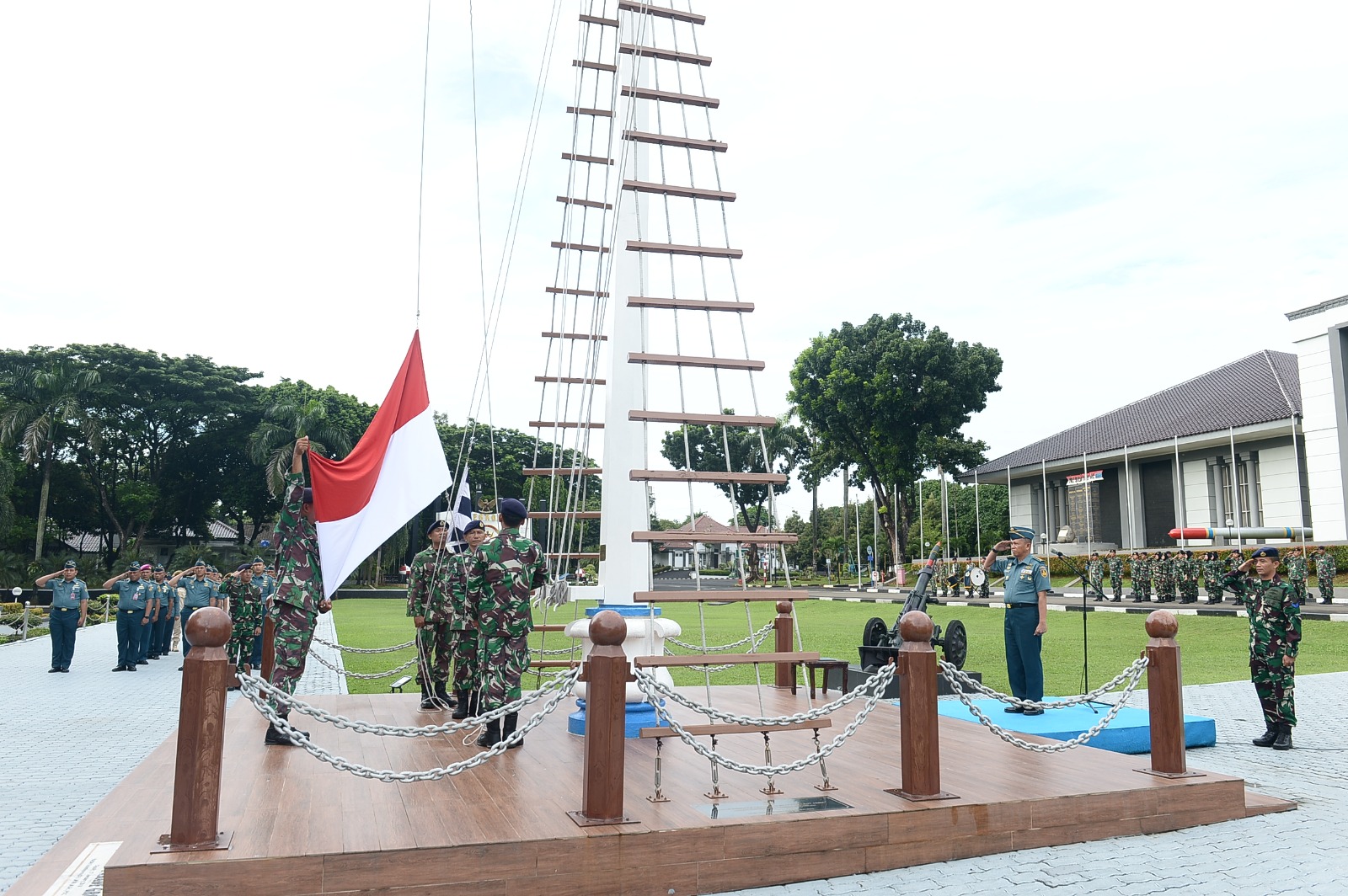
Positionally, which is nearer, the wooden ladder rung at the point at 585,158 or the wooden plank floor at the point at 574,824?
the wooden plank floor at the point at 574,824

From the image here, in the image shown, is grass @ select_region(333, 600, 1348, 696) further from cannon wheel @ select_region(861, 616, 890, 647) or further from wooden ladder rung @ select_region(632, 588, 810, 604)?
wooden ladder rung @ select_region(632, 588, 810, 604)

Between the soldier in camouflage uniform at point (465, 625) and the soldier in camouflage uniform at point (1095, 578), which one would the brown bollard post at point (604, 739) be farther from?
the soldier in camouflage uniform at point (1095, 578)

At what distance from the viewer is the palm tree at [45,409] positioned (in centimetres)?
3931

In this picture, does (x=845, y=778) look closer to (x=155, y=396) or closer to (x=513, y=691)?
(x=513, y=691)

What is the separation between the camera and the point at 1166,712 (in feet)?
19.6

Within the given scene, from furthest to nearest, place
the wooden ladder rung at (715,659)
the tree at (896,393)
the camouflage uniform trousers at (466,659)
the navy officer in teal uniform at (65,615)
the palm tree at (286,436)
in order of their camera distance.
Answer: the palm tree at (286,436) < the tree at (896,393) < the navy officer in teal uniform at (65,615) < the camouflage uniform trousers at (466,659) < the wooden ladder rung at (715,659)

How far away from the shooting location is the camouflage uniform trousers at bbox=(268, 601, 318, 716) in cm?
696

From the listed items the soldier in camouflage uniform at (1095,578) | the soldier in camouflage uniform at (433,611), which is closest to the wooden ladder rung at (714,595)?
the soldier in camouflage uniform at (433,611)

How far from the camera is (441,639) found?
29.9 feet

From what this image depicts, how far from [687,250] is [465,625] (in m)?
3.32

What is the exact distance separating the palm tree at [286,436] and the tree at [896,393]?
22.3 meters

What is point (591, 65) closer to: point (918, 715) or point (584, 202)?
point (584, 202)

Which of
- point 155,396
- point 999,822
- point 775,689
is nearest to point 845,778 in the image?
point 999,822

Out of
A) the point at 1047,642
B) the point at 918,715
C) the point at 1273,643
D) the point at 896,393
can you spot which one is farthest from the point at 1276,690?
the point at 896,393
